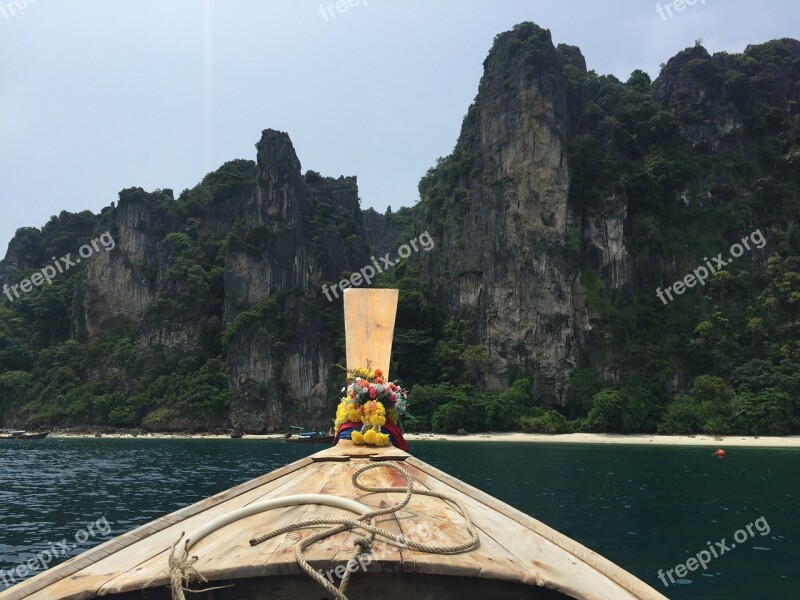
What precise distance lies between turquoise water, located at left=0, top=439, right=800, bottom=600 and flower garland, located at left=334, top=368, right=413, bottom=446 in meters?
5.28

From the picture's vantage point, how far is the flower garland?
584 centimetres

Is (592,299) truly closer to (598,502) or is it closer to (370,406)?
(598,502)

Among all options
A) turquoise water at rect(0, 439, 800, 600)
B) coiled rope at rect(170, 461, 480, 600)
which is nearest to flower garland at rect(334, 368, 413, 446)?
coiled rope at rect(170, 461, 480, 600)

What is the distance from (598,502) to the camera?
16047 mm

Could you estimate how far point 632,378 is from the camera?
178 feet

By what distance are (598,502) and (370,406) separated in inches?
496

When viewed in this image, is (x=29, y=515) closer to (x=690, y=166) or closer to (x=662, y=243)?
(x=662, y=243)

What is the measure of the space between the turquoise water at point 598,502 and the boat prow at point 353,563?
669 centimetres

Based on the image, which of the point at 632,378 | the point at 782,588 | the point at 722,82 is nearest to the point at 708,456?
the point at 632,378

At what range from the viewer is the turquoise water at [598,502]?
9.77 m

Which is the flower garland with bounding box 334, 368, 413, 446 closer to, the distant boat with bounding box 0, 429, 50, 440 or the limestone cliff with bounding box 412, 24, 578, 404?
the limestone cliff with bounding box 412, 24, 578, 404

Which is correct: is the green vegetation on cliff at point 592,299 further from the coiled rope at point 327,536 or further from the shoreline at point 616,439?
the coiled rope at point 327,536

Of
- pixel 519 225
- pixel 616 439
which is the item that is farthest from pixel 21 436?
pixel 616 439

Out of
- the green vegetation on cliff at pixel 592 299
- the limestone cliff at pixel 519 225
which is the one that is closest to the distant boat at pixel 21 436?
the green vegetation on cliff at pixel 592 299
